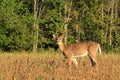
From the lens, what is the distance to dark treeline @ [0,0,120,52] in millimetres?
32094

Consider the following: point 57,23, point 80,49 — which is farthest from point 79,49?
point 57,23

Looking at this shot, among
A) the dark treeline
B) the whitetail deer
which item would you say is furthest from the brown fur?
the dark treeline

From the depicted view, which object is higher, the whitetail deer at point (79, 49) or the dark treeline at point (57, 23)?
the whitetail deer at point (79, 49)

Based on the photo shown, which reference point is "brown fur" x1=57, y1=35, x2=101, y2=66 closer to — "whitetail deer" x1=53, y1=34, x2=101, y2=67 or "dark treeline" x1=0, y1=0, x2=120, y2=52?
"whitetail deer" x1=53, y1=34, x2=101, y2=67

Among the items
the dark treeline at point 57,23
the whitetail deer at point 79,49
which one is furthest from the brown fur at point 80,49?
the dark treeline at point 57,23

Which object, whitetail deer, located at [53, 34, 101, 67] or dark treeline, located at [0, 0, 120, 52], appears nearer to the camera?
whitetail deer, located at [53, 34, 101, 67]

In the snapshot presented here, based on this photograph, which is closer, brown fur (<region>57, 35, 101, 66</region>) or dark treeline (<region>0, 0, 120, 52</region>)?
brown fur (<region>57, 35, 101, 66</region>)

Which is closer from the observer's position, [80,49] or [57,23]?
[80,49]

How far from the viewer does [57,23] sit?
32969mm

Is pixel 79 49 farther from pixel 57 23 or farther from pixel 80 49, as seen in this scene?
pixel 57 23

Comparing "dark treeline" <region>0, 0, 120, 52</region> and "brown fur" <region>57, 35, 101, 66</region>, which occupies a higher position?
"brown fur" <region>57, 35, 101, 66</region>

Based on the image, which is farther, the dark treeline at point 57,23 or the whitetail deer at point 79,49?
the dark treeline at point 57,23

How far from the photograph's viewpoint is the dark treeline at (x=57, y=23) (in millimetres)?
32094

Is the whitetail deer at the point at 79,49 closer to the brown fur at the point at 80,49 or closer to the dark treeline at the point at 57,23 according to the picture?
the brown fur at the point at 80,49
